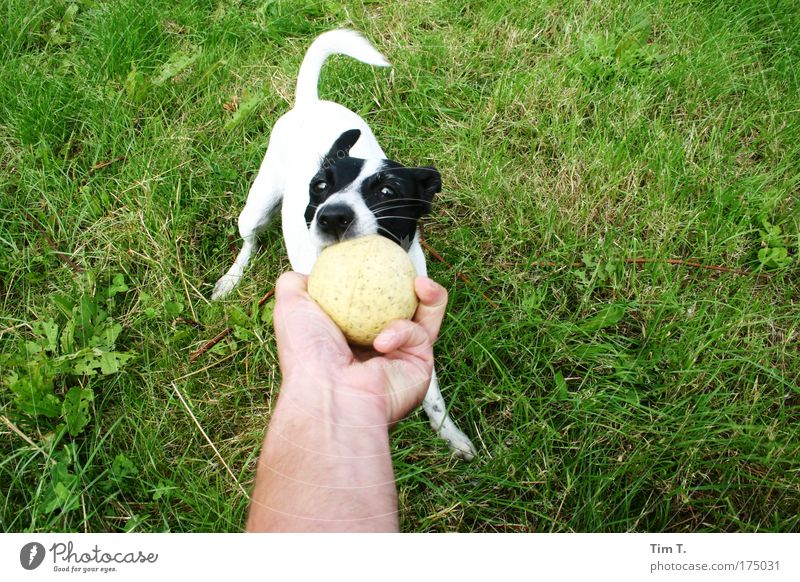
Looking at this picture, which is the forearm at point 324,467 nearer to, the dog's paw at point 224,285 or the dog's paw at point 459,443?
the dog's paw at point 459,443

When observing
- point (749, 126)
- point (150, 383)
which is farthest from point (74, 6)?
point (749, 126)

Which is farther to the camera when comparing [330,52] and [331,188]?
[330,52]

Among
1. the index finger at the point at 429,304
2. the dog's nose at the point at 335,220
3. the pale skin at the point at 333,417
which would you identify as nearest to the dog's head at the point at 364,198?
the dog's nose at the point at 335,220

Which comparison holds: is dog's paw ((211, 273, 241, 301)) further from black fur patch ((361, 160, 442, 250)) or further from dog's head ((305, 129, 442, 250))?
black fur patch ((361, 160, 442, 250))

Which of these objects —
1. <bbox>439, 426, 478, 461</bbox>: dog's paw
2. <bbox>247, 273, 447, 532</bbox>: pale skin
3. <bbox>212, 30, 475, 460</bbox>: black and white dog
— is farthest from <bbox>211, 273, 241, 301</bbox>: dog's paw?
<bbox>439, 426, 478, 461</bbox>: dog's paw

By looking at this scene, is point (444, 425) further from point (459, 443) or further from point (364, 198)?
point (364, 198)

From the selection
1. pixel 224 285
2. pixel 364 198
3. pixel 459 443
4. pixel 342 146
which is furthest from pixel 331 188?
pixel 459 443

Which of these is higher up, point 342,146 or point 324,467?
point 342,146
